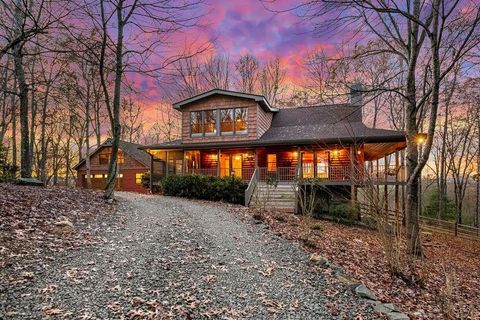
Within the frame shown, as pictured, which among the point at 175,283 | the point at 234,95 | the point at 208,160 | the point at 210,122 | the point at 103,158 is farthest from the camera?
the point at 103,158

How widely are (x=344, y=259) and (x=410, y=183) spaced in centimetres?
337

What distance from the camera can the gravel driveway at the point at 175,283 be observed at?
3764 millimetres

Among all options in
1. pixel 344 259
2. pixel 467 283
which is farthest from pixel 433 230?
pixel 344 259

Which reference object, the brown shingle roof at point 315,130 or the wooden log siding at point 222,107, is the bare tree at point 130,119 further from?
the brown shingle roof at point 315,130

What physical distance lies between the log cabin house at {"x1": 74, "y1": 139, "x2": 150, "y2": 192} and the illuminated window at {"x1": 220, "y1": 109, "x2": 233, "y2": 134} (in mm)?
11403

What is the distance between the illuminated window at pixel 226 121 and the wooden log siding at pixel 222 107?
0.36m

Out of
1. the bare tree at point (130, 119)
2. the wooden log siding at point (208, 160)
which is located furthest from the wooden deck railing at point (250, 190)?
the bare tree at point (130, 119)

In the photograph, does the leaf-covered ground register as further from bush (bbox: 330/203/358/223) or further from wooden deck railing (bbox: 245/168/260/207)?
bush (bbox: 330/203/358/223)

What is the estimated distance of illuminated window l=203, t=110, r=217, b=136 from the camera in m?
19.8

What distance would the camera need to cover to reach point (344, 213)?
14.0 metres

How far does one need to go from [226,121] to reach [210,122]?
3.85 feet

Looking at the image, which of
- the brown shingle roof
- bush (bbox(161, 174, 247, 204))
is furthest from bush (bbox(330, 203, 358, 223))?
bush (bbox(161, 174, 247, 204))

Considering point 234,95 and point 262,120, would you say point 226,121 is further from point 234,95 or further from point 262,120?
point 262,120

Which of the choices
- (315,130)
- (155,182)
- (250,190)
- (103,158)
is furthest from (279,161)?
(103,158)
